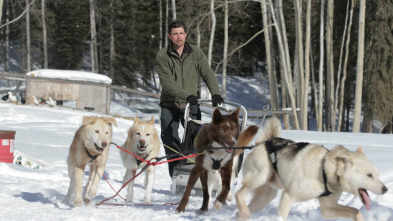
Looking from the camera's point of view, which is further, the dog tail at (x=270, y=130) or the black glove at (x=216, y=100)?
the black glove at (x=216, y=100)

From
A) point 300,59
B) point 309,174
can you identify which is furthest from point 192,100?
Answer: point 300,59

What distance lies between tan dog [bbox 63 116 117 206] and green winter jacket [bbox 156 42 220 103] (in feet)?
2.98

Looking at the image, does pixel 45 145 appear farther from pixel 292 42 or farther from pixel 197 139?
pixel 292 42

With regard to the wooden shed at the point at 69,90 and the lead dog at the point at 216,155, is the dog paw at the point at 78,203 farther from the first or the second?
the wooden shed at the point at 69,90

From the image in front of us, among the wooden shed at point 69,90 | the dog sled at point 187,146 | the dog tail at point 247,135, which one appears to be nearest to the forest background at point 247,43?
the wooden shed at point 69,90

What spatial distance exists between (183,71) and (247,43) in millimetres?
28876

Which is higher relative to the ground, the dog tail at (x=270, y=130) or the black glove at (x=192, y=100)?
the black glove at (x=192, y=100)

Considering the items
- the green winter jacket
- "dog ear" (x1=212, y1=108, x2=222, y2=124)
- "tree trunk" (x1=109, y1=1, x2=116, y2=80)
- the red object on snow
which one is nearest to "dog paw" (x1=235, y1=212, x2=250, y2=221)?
"dog ear" (x1=212, y1=108, x2=222, y2=124)

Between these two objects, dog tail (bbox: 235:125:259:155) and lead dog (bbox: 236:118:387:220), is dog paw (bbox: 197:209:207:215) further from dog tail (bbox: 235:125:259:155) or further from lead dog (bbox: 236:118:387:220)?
dog tail (bbox: 235:125:259:155)

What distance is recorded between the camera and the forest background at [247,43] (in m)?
21.2

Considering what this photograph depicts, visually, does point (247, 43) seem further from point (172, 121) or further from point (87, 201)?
point (87, 201)

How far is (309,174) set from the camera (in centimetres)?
387

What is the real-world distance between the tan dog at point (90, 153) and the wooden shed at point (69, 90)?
45.5 ft

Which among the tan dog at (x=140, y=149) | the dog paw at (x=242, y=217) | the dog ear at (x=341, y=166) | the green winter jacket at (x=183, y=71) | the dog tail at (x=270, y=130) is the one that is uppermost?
the green winter jacket at (x=183, y=71)
